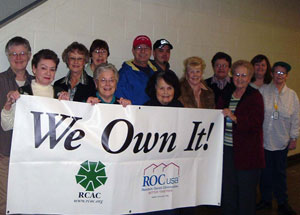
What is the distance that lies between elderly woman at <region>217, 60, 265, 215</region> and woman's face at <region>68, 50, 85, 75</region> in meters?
1.26

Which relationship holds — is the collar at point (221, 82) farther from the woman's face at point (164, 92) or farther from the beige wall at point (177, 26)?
the woman's face at point (164, 92)

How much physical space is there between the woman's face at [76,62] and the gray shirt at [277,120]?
2.04m

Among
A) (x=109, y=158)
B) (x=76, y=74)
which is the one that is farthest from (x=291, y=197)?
(x=76, y=74)

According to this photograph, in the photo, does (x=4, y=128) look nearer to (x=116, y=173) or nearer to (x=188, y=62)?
(x=116, y=173)

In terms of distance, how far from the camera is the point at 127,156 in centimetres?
217

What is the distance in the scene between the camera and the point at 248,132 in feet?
8.31

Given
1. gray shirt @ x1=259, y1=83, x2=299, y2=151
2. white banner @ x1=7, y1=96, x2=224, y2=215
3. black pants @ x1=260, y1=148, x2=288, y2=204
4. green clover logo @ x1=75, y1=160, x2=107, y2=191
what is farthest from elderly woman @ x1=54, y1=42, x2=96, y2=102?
black pants @ x1=260, y1=148, x2=288, y2=204

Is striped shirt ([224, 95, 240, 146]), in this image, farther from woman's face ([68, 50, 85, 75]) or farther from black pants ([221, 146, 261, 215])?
woman's face ([68, 50, 85, 75])

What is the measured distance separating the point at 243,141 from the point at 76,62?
60.5 inches

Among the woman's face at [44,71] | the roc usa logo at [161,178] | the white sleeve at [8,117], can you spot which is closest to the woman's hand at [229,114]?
the roc usa logo at [161,178]

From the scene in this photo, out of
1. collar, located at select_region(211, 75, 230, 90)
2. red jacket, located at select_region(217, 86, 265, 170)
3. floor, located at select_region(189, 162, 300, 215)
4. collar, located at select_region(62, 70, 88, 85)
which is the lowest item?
floor, located at select_region(189, 162, 300, 215)

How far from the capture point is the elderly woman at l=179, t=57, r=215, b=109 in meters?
2.64

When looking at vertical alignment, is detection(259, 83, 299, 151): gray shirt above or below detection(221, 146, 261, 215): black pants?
above

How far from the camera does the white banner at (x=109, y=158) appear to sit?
1.96 meters
